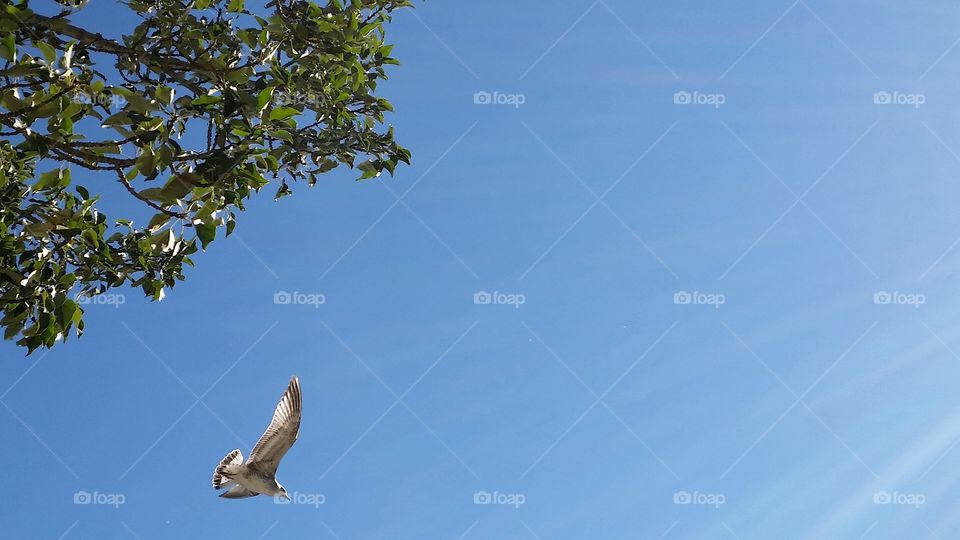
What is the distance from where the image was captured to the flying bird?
884 cm

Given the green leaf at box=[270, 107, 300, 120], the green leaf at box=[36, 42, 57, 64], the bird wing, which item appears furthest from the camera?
the bird wing

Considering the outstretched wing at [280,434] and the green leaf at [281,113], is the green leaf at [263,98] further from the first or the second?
the outstretched wing at [280,434]

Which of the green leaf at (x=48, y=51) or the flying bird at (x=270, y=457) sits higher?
the green leaf at (x=48, y=51)

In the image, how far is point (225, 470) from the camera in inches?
356

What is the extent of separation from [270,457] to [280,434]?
242 mm

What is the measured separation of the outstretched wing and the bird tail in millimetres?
289

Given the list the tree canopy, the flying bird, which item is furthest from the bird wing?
the tree canopy

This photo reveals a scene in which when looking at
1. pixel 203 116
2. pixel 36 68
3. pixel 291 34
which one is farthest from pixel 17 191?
pixel 291 34

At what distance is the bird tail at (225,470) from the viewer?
9.02 meters

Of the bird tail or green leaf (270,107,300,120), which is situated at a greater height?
green leaf (270,107,300,120)

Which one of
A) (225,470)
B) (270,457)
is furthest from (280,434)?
(225,470)

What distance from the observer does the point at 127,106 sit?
4.04 meters

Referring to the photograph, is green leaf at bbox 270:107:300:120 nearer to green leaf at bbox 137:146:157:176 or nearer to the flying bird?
green leaf at bbox 137:146:157:176

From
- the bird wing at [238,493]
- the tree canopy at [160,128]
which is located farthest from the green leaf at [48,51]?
the bird wing at [238,493]
